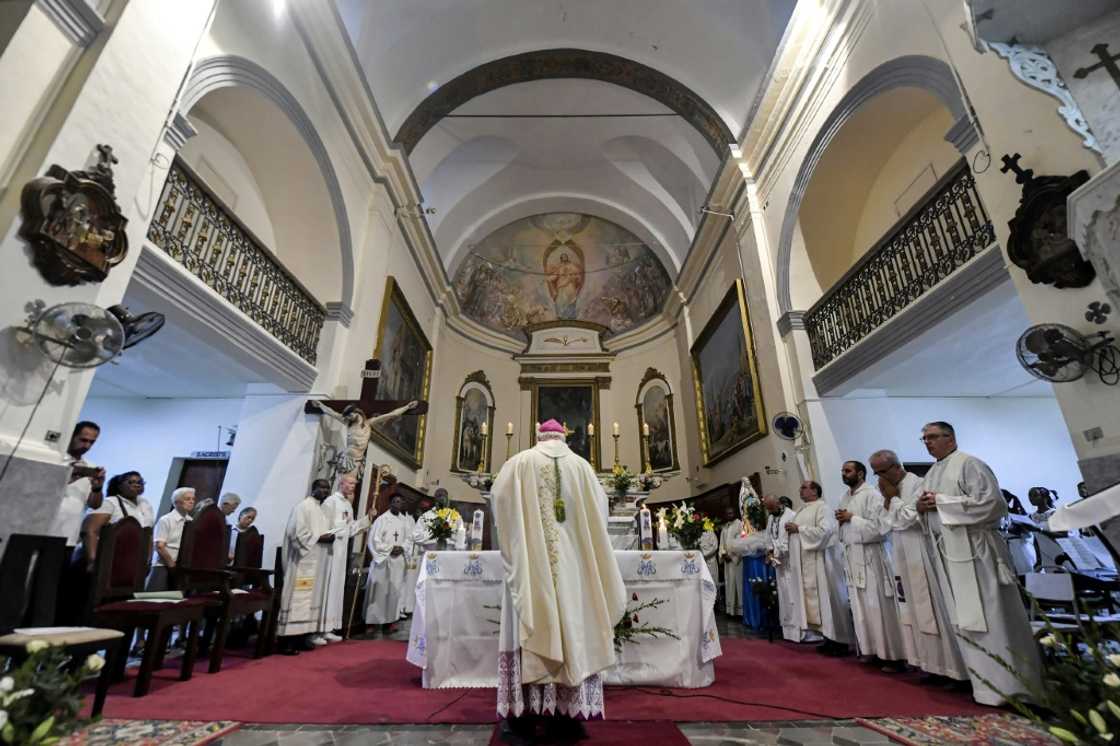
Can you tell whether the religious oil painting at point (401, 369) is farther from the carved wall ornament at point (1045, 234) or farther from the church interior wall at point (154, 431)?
the carved wall ornament at point (1045, 234)

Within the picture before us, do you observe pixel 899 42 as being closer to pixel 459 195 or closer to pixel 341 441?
pixel 341 441

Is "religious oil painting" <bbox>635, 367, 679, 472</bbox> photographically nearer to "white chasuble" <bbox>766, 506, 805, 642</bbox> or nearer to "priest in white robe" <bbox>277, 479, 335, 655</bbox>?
"white chasuble" <bbox>766, 506, 805, 642</bbox>

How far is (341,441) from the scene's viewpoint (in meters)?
7.29

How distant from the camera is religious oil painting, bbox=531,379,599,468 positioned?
1398cm

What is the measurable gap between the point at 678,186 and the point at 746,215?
12.3 ft

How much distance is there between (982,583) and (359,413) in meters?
6.40

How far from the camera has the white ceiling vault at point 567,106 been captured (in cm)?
891

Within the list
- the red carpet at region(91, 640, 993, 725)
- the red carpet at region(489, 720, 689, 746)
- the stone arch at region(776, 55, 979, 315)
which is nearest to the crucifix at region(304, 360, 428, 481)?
the red carpet at region(91, 640, 993, 725)

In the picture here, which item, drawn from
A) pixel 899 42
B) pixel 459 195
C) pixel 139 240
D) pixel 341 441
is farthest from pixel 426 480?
pixel 899 42

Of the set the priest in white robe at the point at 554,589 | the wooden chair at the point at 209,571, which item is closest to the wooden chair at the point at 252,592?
the wooden chair at the point at 209,571

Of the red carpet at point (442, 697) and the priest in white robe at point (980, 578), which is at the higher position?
the priest in white robe at point (980, 578)

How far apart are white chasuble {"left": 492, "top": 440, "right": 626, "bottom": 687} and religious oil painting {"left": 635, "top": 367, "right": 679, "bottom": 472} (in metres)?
9.62

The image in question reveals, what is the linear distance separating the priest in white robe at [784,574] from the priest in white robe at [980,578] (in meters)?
2.19

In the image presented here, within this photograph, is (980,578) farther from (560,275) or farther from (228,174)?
(560,275)
